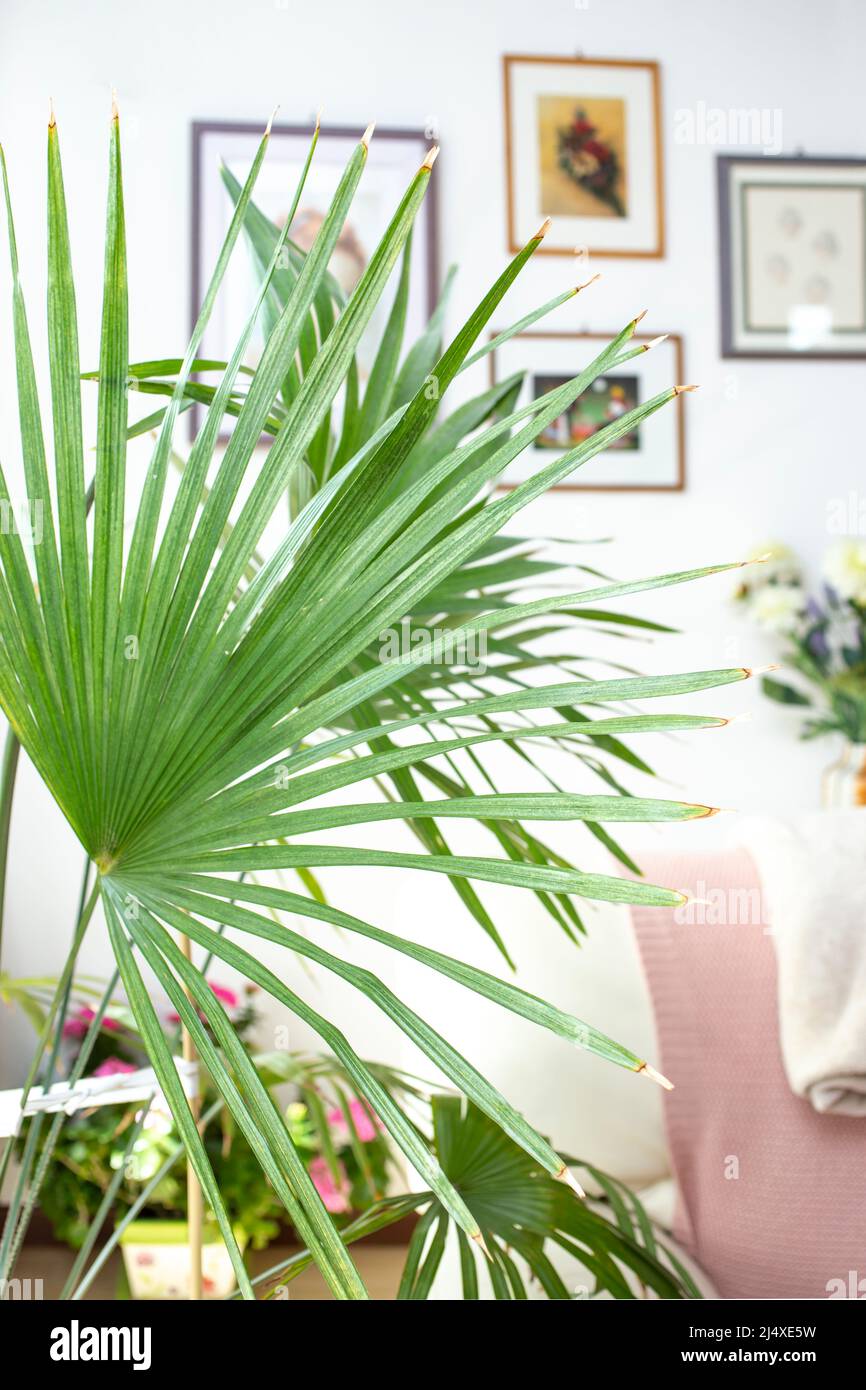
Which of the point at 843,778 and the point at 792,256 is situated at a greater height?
the point at 792,256

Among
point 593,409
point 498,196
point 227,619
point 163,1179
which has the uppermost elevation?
point 498,196

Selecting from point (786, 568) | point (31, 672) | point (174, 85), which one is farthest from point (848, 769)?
point (31, 672)

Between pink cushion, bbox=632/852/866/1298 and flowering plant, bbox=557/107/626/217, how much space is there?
5.49 ft

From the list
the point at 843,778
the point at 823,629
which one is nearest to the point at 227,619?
the point at 823,629

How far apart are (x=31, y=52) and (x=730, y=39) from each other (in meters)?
1.40

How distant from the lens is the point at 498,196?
2.42 m

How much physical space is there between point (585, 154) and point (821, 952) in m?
1.81

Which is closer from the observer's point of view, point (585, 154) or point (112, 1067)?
point (112, 1067)

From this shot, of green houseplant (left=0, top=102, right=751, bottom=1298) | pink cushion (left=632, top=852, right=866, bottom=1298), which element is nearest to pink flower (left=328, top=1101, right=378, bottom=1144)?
pink cushion (left=632, top=852, right=866, bottom=1298)

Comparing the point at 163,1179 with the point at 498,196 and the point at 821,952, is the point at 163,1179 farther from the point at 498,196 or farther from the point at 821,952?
the point at 498,196

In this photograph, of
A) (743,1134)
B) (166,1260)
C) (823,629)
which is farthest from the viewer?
(823,629)

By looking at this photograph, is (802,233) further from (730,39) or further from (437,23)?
(437,23)

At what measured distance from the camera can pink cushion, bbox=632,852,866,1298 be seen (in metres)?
1.16

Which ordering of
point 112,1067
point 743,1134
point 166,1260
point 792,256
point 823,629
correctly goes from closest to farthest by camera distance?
point 743,1134 → point 166,1260 → point 112,1067 → point 823,629 → point 792,256
